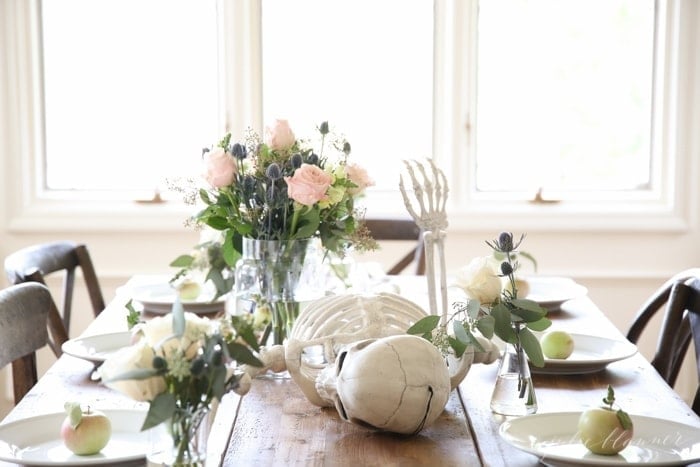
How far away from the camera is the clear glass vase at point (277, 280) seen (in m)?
1.78

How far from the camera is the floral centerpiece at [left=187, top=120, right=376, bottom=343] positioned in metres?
1.76

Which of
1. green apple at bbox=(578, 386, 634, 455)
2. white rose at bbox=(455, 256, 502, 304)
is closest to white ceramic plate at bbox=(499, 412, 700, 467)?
green apple at bbox=(578, 386, 634, 455)

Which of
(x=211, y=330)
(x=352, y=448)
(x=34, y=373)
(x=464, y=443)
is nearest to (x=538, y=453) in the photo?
(x=464, y=443)

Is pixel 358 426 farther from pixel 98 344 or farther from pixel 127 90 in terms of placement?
pixel 127 90

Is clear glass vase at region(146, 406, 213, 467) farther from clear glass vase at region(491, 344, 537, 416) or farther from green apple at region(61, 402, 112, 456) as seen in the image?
clear glass vase at region(491, 344, 537, 416)

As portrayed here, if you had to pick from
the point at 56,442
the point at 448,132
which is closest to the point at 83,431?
the point at 56,442

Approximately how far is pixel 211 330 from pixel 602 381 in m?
0.87

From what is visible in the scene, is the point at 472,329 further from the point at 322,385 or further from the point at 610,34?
the point at 610,34

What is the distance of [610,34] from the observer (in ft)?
12.0

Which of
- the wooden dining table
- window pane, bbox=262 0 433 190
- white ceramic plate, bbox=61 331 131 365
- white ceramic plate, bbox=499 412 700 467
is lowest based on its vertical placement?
the wooden dining table

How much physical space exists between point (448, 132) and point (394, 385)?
2.34 metres

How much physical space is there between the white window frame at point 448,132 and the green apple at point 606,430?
2260 mm

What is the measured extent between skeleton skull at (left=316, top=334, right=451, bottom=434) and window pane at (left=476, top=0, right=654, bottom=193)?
2370mm

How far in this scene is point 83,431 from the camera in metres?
1.30
